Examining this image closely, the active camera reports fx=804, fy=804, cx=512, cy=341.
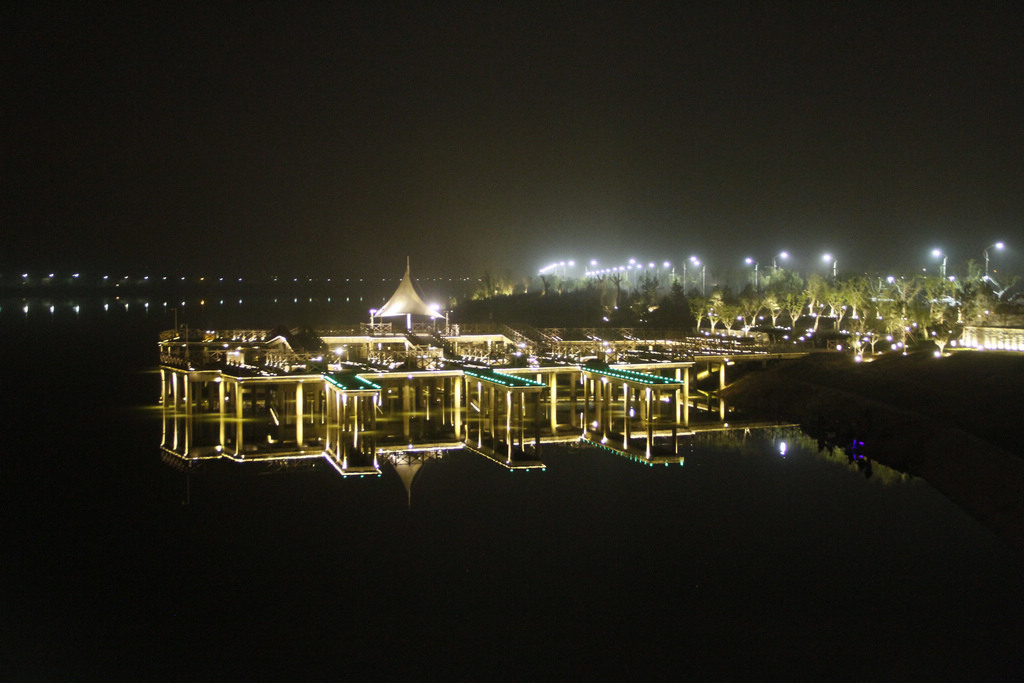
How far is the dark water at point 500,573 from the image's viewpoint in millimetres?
10883

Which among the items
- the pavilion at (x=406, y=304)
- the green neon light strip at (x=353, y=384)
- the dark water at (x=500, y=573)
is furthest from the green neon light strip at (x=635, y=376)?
the pavilion at (x=406, y=304)

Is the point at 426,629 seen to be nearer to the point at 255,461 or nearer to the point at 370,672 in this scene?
the point at 370,672

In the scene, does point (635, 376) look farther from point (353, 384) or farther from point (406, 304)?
point (406, 304)

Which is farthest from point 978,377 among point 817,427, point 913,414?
point 817,427

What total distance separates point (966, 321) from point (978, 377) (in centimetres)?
1246

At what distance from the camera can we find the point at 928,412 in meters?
24.7

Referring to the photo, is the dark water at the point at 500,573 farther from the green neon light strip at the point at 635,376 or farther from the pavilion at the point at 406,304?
the pavilion at the point at 406,304

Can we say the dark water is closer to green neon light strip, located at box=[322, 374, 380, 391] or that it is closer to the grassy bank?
the grassy bank

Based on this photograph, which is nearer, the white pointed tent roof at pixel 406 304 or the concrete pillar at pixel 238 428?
the concrete pillar at pixel 238 428

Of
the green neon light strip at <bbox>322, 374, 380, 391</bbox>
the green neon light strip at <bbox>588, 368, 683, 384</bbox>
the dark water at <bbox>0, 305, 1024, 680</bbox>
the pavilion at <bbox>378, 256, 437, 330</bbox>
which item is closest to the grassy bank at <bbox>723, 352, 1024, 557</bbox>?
the dark water at <bbox>0, 305, 1024, 680</bbox>

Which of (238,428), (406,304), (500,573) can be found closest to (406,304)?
(406,304)

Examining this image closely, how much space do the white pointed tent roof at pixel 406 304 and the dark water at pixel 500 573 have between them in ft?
68.9

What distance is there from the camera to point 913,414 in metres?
24.7

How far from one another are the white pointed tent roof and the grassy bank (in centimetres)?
1660
